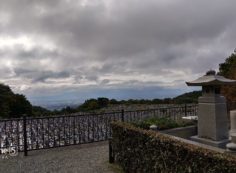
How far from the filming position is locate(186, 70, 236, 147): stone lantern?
25.6ft

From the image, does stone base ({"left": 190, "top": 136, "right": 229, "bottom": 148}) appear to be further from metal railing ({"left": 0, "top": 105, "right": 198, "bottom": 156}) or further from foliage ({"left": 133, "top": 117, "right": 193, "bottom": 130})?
metal railing ({"left": 0, "top": 105, "right": 198, "bottom": 156})

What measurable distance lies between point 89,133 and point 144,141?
443cm

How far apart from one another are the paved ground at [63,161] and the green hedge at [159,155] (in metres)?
0.74

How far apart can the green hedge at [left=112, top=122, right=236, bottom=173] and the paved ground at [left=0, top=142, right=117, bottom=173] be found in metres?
0.74

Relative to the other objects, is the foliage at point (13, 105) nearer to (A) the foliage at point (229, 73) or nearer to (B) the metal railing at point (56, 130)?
(B) the metal railing at point (56, 130)

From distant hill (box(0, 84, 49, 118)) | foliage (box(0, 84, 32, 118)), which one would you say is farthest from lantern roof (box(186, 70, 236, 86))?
foliage (box(0, 84, 32, 118))

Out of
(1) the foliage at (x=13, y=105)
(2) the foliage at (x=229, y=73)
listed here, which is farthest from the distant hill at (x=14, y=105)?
(2) the foliage at (x=229, y=73)

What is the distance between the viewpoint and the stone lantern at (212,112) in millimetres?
7789

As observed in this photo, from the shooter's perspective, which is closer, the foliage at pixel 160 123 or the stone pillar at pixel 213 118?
the stone pillar at pixel 213 118

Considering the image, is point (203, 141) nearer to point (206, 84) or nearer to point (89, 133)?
point (206, 84)

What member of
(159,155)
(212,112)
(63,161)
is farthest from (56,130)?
(212,112)

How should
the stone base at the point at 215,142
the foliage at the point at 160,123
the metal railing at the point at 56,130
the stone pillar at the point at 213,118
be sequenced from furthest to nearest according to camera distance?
the metal railing at the point at 56,130
the foliage at the point at 160,123
the stone pillar at the point at 213,118
the stone base at the point at 215,142

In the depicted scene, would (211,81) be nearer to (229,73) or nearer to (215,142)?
(215,142)

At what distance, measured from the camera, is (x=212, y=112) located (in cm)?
783
